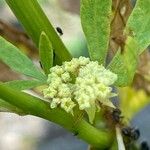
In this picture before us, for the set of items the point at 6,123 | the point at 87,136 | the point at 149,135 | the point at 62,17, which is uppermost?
the point at 87,136

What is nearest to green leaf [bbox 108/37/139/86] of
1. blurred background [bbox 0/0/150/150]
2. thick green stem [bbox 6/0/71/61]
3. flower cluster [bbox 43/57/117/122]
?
flower cluster [bbox 43/57/117/122]

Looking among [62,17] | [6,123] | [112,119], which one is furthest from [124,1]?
[6,123]

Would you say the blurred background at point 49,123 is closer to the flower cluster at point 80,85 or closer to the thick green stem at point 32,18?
the thick green stem at point 32,18

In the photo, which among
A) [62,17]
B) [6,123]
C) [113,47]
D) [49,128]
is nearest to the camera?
[113,47]

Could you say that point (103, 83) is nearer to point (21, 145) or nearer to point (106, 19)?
point (106, 19)

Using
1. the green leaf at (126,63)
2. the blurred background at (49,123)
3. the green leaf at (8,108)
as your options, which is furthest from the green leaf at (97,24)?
the blurred background at (49,123)

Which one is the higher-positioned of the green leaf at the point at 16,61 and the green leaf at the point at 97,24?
the green leaf at the point at 97,24

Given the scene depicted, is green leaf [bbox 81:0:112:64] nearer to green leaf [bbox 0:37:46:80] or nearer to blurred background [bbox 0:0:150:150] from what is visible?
green leaf [bbox 0:37:46:80]
